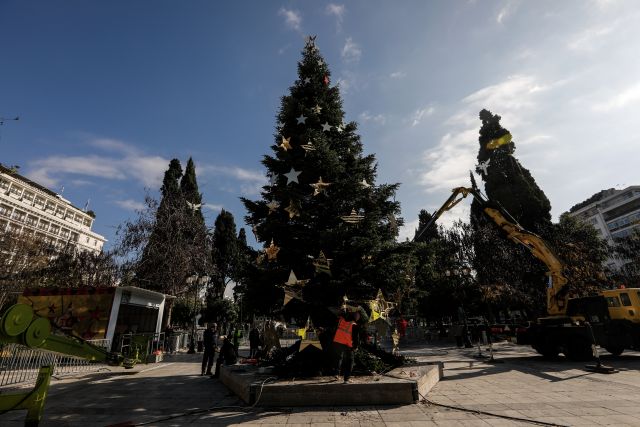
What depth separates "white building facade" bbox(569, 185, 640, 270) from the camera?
5875cm

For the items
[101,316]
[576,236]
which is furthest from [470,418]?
[576,236]

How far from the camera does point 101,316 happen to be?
15.4 meters

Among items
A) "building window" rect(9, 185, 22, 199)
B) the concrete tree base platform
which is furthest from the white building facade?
"building window" rect(9, 185, 22, 199)

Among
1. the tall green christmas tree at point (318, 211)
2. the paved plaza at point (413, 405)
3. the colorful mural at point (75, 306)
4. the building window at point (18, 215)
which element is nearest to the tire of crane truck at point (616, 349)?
the paved plaza at point (413, 405)

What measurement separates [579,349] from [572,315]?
6.91ft

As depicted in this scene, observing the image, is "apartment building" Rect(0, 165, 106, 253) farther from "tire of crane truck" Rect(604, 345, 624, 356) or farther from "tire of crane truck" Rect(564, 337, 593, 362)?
"tire of crane truck" Rect(604, 345, 624, 356)

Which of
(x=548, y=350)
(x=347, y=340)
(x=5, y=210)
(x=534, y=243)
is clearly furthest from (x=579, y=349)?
(x=5, y=210)

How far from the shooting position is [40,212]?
6181 centimetres

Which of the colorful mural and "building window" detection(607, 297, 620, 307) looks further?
the colorful mural

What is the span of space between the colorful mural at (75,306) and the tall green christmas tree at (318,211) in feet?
34.1

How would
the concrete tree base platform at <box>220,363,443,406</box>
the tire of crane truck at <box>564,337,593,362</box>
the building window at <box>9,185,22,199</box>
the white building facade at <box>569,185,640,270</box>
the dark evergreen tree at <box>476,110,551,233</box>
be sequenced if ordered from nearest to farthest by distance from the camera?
the concrete tree base platform at <box>220,363,443,406</box> → the tire of crane truck at <box>564,337,593,362</box> → the dark evergreen tree at <box>476,110,551,233</box> → the building window at <box>9,185,22,199</box> → the white building facade at <box>569,185,640,270</box>

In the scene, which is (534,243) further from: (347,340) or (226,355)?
(226,355)

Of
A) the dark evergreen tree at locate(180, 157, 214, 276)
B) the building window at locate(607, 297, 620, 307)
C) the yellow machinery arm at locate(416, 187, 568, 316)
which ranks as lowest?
the building window at locate(607, 297, 620, 307)

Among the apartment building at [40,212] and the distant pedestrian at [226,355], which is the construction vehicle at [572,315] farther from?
the apartment building at [40,212]
